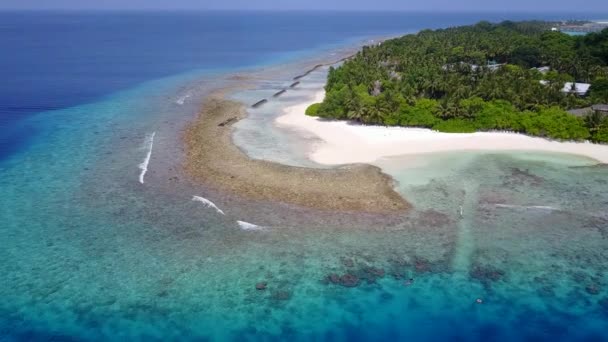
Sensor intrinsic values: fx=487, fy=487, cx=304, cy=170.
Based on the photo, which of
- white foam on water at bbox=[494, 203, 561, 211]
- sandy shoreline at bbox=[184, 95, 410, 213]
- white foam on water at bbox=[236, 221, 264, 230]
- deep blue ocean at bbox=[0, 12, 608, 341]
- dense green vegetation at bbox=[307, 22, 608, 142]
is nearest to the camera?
deep blue ocean at bbox=[0, 12, 608, 341]

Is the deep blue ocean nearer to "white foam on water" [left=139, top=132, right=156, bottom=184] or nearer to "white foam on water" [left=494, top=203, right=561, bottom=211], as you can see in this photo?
"white foam on water" [left=494, top=203, right=561, bottom=211]

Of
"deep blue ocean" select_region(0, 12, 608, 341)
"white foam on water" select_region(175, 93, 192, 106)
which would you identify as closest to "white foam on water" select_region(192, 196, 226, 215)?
"deep blue ocean" select_region(0, 12, 608, 341)

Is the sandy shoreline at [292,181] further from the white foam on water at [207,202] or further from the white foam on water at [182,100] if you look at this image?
the white foam on water at [182,100]

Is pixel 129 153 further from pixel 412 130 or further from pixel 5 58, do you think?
pixel 5 58

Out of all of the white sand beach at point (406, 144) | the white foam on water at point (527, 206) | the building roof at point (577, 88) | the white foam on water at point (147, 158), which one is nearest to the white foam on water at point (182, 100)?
the white foam on water at point (147, 158)

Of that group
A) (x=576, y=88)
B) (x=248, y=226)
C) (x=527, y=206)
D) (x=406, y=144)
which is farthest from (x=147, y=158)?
(x=576, y=88)
